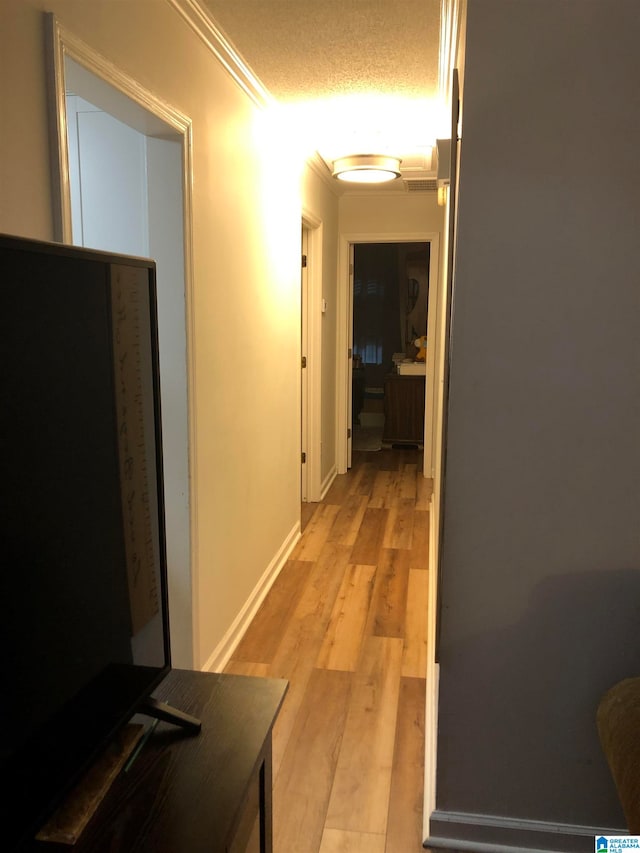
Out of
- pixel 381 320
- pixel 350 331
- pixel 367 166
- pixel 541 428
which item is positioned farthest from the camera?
pixel 381 320

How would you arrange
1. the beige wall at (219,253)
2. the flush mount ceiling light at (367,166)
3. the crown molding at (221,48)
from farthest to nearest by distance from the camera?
1. the flush mount ceiling light at (367,166)
2. the crown molding at (221,48)
3. the beige wall at (219,253)

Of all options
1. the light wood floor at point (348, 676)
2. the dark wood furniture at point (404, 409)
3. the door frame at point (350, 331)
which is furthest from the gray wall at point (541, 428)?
the dark wood furniture at point (404, 409)

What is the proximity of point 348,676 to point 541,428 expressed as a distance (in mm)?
1516

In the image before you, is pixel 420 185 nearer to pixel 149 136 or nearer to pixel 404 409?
pixel 404 409

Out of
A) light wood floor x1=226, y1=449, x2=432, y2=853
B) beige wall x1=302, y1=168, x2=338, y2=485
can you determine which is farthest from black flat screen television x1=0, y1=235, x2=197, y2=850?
beige wall x1=302, y1=168, x2=338, y2=485

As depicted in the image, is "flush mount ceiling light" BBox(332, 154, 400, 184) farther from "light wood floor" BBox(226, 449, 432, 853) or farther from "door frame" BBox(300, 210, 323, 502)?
"light wood floor" BBox(226, 449, 432, 853)

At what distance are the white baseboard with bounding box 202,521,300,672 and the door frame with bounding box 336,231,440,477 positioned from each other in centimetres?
181

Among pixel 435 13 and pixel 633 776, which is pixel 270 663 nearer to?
pixel 633 776

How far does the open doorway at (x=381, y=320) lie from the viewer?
25.9ft

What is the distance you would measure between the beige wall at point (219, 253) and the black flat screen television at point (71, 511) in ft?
1.68

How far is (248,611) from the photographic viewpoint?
312 centimetres

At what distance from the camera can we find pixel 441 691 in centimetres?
178

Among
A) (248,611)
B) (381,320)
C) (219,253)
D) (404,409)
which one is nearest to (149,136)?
(219,253)

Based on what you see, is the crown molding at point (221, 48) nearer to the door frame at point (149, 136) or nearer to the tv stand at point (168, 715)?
the door frame at point (149, 136)
